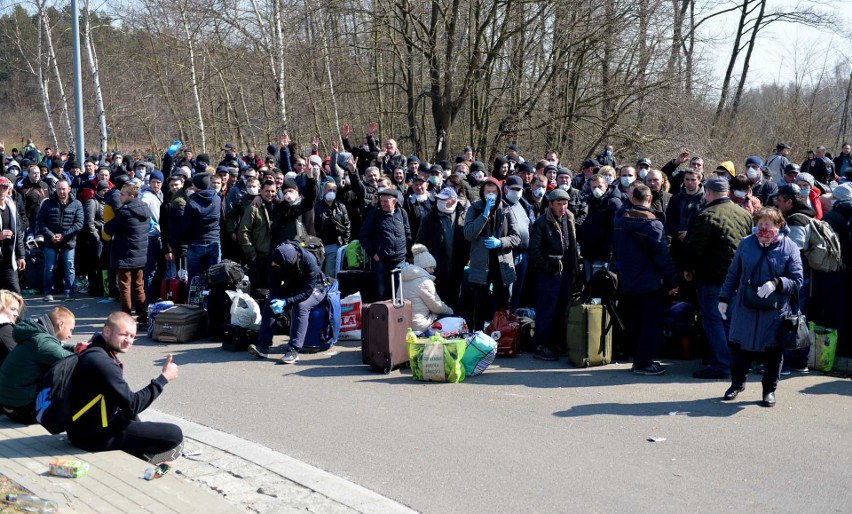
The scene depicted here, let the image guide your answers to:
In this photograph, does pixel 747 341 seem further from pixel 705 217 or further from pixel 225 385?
pixel 225 385

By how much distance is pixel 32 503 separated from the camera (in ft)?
17.4

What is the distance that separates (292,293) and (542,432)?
164 inches

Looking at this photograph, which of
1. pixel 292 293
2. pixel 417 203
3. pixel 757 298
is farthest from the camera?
pixel 417 203

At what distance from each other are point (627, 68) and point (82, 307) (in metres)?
14.5

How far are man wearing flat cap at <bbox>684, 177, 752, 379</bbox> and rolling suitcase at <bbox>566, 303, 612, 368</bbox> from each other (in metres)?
1.00

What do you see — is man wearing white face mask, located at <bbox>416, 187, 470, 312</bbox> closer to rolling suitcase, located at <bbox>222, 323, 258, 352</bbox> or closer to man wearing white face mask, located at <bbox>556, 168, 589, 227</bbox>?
man wearing white face mask, located at <bbox>556, 168, 589, 227</bbox>

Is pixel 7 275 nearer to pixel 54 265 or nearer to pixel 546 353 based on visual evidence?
pixel 54 265

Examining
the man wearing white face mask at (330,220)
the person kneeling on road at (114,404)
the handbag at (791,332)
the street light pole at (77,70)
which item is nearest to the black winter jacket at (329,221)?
the man wearing white face mask at (330,220)

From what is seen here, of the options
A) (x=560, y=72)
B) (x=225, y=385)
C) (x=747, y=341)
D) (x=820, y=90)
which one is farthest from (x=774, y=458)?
(x=820, y=90)

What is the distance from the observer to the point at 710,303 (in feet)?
30.1

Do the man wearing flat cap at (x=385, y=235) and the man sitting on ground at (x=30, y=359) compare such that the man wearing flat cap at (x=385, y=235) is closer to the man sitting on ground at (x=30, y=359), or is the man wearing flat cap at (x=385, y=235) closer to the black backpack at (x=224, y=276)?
the black backpack at (x=224, y=276)

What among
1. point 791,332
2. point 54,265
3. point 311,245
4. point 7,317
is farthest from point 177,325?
point 791,332

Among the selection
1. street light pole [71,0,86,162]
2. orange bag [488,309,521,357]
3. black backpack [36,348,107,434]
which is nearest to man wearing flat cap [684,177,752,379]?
orange bag [488,309,521,357]

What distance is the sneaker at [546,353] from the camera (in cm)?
1013
